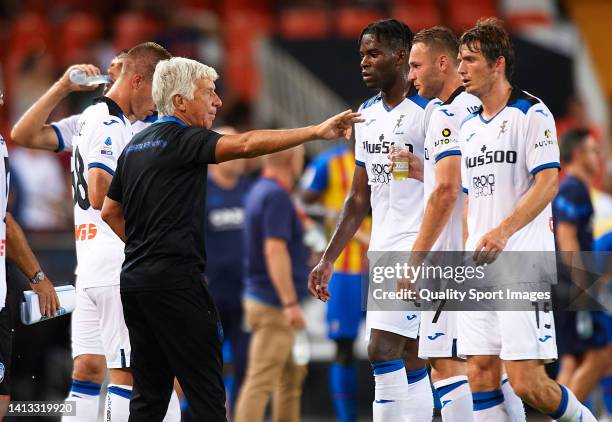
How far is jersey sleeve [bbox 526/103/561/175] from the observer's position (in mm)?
6801

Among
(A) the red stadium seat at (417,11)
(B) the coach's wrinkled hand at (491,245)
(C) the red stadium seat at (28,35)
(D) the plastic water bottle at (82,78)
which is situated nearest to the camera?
(B) the coach's wrinkled hand at (491,245)

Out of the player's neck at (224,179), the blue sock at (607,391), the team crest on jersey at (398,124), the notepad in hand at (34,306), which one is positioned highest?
the player's neck at (224,179)

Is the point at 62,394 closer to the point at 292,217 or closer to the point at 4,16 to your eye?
the point at 292,217

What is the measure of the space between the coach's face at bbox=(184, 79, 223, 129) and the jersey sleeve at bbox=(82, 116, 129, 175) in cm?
81

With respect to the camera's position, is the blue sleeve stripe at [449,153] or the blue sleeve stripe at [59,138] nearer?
the blue sleeve stripe at [449,153]

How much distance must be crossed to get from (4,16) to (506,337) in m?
13.9

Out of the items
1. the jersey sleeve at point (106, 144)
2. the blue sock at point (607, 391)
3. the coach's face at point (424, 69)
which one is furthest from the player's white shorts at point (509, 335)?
the blue sock at point (607, 391)

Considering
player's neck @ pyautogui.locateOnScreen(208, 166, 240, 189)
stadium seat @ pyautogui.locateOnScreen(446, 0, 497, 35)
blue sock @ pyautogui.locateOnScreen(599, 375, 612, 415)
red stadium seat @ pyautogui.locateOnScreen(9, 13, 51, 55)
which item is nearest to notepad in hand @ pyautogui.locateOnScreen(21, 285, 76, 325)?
player's neck @ pyautogui.locateOnScreen(208, 166, 240, 189)

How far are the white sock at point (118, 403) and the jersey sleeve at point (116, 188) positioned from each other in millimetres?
1316

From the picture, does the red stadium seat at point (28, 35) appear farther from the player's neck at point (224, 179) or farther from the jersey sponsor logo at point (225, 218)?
the jersey sponsor logo at point (225, 218)

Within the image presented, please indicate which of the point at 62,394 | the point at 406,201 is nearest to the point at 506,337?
the point at 406,201

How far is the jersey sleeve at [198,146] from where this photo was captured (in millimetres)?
6430

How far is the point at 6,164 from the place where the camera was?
287 inches

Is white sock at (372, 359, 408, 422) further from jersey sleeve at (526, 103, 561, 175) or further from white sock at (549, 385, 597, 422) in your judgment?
jersey sleeve at (526, 103, 561, 175)
